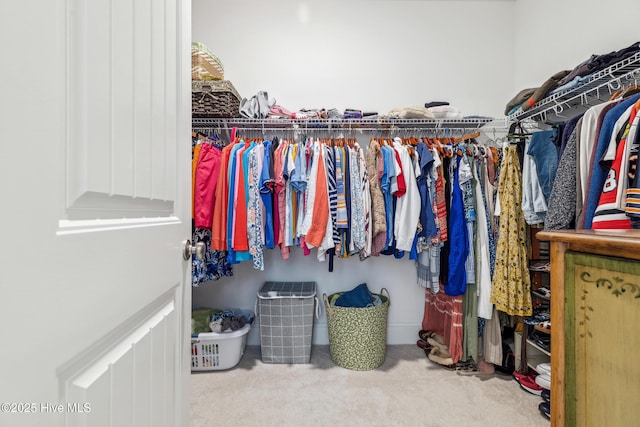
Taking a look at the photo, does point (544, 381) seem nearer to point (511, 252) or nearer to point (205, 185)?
point (511, 252)

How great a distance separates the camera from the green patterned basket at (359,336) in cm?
178

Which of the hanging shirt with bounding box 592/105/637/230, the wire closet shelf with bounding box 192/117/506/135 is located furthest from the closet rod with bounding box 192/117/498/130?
the hanging shirt with bounding box 592/105/637/230

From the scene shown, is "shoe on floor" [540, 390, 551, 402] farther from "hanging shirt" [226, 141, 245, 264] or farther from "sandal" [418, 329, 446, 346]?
"hanging shirt" [226, 141, 245, 264]

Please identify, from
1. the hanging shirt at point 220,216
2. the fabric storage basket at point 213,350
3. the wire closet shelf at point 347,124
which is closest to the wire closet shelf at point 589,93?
the wire closet shelf at point 347,124

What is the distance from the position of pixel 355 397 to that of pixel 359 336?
34cm

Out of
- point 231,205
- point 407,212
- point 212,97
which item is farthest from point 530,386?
point 212,97

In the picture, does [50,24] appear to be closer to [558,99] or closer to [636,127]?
[636,127]

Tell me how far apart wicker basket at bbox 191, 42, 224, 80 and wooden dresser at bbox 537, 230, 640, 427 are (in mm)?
1997

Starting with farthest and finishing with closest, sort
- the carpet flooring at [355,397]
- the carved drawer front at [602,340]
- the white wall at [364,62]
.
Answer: the white wall at [364,62] < the carpet flooring at [355,397] < the carved drawer front at [602,340]

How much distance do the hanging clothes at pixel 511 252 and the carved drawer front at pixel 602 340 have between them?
3.80 feet

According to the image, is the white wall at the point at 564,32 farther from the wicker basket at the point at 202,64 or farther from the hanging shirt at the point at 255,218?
the wicker basket at the point at 202,64

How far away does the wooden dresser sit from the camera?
50 cm

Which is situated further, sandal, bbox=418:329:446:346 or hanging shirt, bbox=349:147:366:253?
sandal, bbox=418:329:446:346

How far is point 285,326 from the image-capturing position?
1.87 metres
